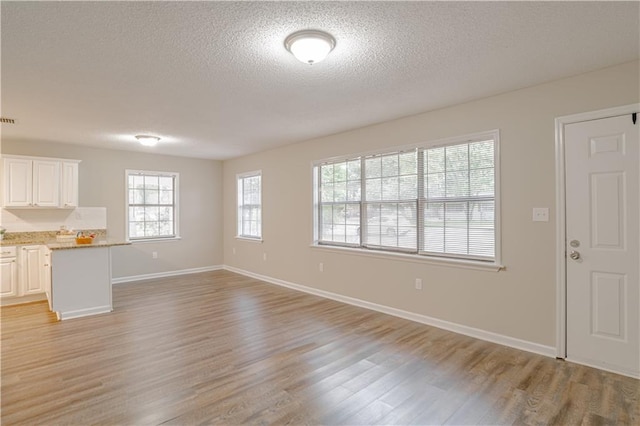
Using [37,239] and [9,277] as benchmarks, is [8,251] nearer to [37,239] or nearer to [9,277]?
[9,277]

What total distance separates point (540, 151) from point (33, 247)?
22.2ft

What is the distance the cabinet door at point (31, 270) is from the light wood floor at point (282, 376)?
3.24 ft

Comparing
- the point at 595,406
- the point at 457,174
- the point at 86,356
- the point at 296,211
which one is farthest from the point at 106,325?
the point at 595,406

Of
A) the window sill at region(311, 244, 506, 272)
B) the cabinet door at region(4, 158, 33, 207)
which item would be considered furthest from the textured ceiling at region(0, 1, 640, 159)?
the window sill at region(311, 244, 506, 272)

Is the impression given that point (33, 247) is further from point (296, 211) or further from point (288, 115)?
point (288, 115)

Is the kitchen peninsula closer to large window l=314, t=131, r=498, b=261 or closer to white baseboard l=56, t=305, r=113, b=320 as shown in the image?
white baseboard l=56, t=305, r=113, b=320

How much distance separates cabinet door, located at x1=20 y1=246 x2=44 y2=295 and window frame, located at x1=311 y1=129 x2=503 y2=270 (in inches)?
165

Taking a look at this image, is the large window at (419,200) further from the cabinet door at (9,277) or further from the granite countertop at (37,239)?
the cabinet door at (9,277)

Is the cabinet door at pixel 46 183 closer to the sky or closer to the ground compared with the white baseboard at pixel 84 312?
closer to the sky

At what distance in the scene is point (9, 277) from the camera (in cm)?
482

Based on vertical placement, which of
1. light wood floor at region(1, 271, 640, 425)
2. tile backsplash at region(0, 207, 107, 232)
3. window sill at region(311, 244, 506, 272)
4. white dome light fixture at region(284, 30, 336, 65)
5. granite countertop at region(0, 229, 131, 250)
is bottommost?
light wood floor at region(1, 271, 640, 425)

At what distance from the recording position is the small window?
22.2 feet

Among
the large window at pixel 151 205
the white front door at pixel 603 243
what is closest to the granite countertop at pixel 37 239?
the large window at pixel 151 205

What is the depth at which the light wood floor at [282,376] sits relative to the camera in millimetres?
2193
